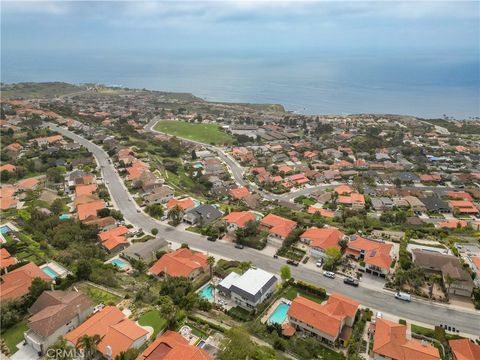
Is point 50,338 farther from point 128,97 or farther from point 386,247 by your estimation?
point 128,97

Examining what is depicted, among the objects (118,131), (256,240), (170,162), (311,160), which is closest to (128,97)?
(118,131)

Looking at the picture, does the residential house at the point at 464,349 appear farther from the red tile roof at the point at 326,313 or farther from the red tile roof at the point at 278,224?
the red tile roof at the point at 278,224

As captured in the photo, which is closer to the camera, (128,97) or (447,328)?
(447,328)

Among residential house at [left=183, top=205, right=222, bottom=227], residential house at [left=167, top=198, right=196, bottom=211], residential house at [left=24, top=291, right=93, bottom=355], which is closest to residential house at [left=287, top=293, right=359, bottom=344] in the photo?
residential house at [left=24, top=291, right=93, bottom=355]

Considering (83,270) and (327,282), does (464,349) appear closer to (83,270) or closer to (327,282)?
(327,282)

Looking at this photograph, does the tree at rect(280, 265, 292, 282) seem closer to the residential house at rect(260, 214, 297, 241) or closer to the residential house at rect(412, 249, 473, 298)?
the residential house at rect(260, 214, 297, 241)

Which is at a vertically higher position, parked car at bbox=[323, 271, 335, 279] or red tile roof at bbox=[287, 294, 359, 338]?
red tile roof at bbox=[287, 294, 359, 338]
